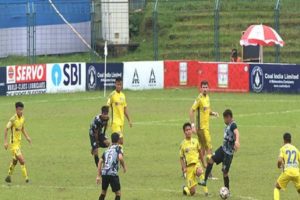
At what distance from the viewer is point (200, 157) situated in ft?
76.3

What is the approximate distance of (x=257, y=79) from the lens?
157 ft

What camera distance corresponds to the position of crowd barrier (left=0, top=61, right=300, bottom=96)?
155 ft

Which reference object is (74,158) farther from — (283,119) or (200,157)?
(283,119)

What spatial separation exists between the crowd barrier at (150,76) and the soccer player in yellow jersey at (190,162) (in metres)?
25.2

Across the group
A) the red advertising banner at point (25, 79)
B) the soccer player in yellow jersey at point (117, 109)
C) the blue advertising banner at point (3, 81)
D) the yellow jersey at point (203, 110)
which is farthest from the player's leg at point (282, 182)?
the red advertising banner at point (25, 79)

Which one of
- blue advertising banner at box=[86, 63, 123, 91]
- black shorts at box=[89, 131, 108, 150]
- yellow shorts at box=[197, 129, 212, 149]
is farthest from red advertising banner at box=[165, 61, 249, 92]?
black shorts at box=[89, 131, 108, 150]

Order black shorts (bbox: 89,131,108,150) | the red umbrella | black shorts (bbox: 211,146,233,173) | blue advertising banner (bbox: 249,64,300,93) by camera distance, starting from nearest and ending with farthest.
A: black shorts (bbox: 211,146,233,173) → black shorts (bbox: 89,131,108,150) → blue advertising banner (bbox: 249,64,300,93) → the red umbrella

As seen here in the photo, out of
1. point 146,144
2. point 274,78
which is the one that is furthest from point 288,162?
point 274,78

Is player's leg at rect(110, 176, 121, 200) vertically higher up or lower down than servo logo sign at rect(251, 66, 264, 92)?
lower down

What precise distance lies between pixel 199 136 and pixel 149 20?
37334 mm

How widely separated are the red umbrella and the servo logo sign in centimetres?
225

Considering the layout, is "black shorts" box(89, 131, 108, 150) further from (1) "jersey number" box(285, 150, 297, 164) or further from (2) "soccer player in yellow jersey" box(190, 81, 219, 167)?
(1) "jersey number" box(285, 150, 297, 164)

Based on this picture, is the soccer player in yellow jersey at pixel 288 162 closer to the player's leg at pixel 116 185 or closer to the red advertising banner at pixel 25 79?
the player's leg at pixel 116 185

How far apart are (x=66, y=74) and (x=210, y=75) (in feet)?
22.4
